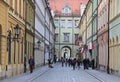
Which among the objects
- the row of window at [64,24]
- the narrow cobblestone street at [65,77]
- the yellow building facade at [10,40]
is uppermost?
the row of window at [64,24]

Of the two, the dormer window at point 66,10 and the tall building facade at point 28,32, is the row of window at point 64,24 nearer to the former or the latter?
the dormer window at point 66,10

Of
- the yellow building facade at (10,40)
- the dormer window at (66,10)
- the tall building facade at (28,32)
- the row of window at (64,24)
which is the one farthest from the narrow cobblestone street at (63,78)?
the dormer window at (66,10)

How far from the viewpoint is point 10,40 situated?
29125mm

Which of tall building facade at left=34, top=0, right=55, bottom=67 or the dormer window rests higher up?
the dormer window

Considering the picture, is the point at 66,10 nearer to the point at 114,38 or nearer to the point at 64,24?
the point at 64,24

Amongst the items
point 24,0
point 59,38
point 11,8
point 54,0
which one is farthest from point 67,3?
point 11,8

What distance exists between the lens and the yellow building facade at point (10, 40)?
25531 millimetres

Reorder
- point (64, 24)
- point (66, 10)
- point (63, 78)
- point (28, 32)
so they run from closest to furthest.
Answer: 1. point (63, 78)
2. point (28, 32)
3. point (64, 24)
4. point (66, 10)

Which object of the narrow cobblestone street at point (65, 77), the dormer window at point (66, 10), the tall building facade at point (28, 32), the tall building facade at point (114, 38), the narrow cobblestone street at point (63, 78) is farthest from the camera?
the dormer window at point (66, 10)

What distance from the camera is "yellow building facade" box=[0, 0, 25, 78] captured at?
2553 cm

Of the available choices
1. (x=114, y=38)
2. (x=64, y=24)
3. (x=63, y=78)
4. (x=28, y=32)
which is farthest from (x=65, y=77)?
(x=64, y=24)

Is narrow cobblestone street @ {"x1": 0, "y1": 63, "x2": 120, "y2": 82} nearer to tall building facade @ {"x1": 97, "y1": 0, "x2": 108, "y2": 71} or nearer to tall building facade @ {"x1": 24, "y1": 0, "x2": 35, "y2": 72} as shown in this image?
tall building facade @ {"x1": 24, "y1": 0, "x2": 35, "y2": 72}

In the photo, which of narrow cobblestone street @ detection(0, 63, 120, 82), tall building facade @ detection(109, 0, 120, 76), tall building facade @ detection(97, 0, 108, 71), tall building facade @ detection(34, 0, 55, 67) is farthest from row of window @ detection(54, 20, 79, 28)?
narrow cobblestone street @ detection(0, 63, 120, 82)

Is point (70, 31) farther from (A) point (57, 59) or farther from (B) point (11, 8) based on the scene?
(B) point (11, 8)
